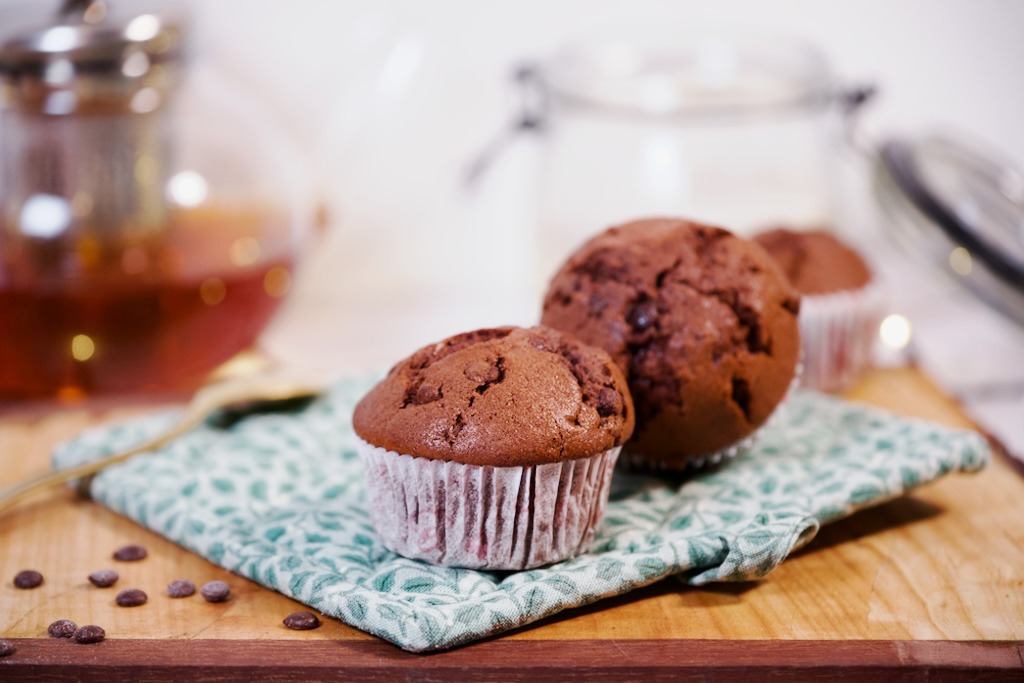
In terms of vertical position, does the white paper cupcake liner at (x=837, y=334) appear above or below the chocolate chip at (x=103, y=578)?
above

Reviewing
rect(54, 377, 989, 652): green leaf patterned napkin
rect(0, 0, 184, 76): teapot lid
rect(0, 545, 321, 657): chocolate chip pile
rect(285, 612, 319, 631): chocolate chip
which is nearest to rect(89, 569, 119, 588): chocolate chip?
rect(0, 545, 321, 657): chocolate chip pile

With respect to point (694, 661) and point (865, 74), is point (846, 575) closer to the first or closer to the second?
point (694, 661)

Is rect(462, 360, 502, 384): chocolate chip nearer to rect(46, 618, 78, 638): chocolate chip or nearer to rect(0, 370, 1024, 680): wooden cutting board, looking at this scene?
rect(0, 370, 1024, 680): wooden cutting board

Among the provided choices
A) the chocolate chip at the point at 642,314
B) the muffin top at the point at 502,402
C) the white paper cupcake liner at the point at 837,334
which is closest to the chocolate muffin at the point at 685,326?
the chocolate chip at the point at 642,314

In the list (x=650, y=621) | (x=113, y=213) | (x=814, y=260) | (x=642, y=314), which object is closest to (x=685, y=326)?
(x=642, y=314)

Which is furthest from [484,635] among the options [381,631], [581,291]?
[581,291]

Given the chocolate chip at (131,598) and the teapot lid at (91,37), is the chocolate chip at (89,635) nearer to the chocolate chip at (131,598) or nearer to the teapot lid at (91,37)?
the chocolate chip at (131,598)
